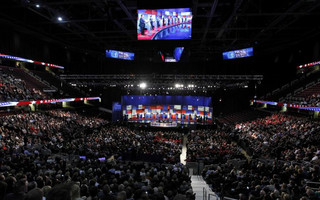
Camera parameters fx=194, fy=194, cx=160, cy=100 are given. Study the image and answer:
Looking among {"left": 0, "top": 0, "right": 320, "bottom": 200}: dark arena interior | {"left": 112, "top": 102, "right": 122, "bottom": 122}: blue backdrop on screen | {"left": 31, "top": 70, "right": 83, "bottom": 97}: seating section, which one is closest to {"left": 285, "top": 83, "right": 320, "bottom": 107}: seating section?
{"left": 0, "top": 0, "right": 320, "bottom": 200}: dark arena interior

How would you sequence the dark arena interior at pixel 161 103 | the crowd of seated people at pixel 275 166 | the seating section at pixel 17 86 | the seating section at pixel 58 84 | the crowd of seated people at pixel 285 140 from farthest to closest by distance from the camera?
the seating section at pixel 58 84
the seating section at pixel 17 86
the crowd of seated people at pixel 285 140
the dark arena interior at pixel 161 103
the crowd of seated people at pixel 275 166

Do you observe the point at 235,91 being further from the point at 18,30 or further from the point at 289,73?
the point at 18,30

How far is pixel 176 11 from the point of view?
504 inches

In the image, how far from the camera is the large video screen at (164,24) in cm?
1318

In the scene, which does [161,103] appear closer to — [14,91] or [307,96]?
[307,96]

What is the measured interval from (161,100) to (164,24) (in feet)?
78.6

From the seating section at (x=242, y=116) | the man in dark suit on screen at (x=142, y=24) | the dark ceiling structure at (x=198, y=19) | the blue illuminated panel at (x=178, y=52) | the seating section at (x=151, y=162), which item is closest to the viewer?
the seating section at (x=151, y=162)

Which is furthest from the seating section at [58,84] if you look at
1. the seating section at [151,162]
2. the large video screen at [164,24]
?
the large video screen at [164,24]

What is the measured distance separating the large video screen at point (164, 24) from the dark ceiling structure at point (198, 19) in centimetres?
92

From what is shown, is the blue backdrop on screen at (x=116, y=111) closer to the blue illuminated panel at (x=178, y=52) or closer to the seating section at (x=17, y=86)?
the seating section at (x=17, y=86)

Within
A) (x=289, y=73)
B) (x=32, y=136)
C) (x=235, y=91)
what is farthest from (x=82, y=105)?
(x=289, y=73)

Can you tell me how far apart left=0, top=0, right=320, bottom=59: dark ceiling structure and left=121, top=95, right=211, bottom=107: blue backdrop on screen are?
928 cm

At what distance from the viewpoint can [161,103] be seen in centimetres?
3703

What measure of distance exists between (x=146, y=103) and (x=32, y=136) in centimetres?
2244
